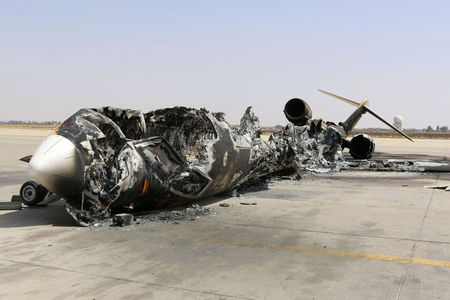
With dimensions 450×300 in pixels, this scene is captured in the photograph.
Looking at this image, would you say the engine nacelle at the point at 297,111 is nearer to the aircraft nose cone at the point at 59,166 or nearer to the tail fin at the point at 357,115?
the tail fin at the point at 357,115

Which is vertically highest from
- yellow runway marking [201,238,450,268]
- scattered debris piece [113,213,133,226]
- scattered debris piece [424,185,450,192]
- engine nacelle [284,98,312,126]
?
engine nacelle [284,98,312,126]

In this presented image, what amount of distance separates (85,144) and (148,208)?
90.0 inches

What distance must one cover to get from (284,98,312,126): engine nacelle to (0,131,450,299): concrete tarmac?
469 inches

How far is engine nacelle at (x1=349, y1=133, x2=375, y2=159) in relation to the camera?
1026 inches

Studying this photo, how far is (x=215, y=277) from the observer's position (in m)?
5.80

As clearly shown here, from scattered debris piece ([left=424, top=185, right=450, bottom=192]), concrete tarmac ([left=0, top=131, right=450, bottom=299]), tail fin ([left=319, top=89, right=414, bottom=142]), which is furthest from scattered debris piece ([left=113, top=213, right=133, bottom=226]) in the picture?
tail fin ([left=319, top=89, right=414, bottom=142])

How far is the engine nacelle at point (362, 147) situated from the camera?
26.1 meters

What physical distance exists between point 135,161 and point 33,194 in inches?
149

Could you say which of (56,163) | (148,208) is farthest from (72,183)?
(148,208)

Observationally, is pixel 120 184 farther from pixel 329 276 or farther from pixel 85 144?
pixel 329 276

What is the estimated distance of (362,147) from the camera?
86.2 feet

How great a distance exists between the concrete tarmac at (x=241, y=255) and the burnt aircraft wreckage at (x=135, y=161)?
71 cm

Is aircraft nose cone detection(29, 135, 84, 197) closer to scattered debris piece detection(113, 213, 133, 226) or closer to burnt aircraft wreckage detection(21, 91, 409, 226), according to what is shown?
burnt aircraft wreckage detection(21, 91, 409, 226)

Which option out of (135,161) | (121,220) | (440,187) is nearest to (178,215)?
(121,220)
